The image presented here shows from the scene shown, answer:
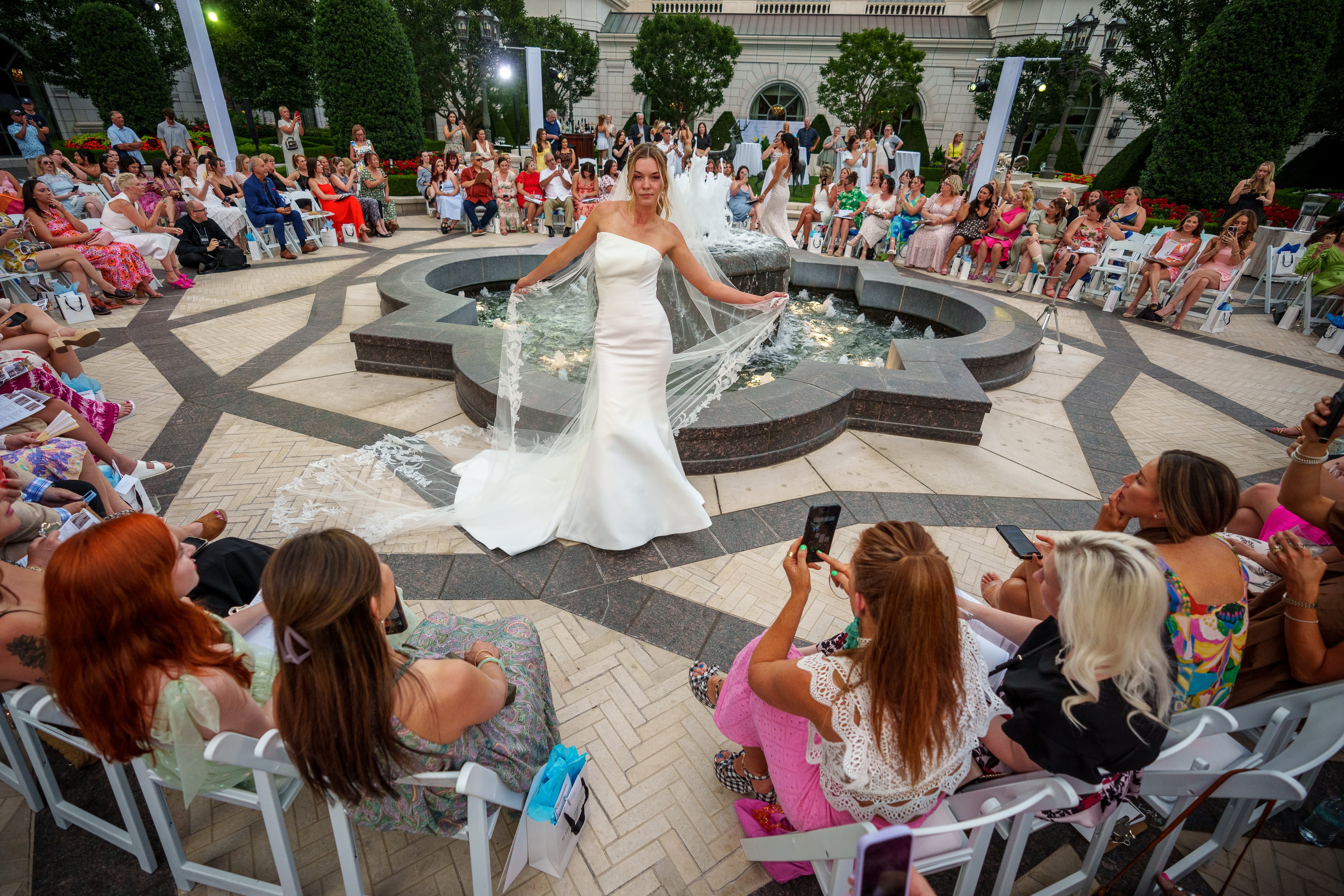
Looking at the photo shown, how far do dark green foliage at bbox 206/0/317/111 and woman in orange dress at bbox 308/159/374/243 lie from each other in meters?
18.0

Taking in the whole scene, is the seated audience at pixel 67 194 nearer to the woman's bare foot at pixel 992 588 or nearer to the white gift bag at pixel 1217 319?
the woman's bare foot at pixel 992 588

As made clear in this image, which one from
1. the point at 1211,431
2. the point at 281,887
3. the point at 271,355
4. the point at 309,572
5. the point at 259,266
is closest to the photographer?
the point at 309,572

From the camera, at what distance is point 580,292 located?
482 centimetres

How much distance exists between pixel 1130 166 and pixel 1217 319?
40.4 ft

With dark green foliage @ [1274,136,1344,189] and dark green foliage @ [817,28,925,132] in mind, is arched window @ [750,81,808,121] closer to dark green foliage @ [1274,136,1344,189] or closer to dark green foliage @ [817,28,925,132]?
dark green foliage @ [817,28,925,132]

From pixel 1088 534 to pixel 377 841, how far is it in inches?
101

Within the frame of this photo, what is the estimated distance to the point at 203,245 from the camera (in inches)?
362

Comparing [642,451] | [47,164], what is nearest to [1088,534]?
[642,451]

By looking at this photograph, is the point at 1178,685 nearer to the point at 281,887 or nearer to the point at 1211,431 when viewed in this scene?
the point at 281,887

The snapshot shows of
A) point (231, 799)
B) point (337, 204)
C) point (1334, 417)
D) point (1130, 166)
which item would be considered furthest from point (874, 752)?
point (1130, 166)

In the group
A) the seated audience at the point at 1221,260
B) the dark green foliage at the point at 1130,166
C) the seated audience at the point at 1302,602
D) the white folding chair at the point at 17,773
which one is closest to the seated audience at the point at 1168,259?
the seated audience at the point at 1221,260

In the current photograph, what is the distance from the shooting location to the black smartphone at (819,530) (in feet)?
6.35

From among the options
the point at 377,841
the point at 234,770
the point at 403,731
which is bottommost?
the point at 377,841

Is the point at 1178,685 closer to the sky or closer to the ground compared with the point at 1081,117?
closer to the ground
